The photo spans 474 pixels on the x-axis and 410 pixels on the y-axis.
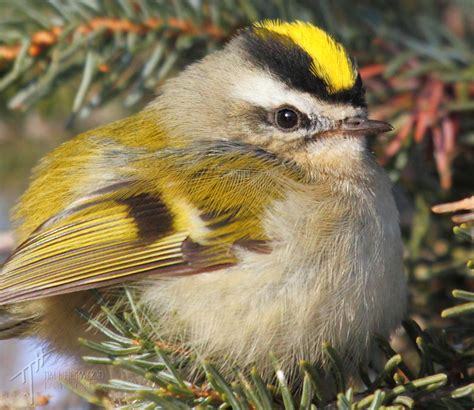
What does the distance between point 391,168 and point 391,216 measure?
1.76ft

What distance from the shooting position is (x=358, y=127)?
2.32m

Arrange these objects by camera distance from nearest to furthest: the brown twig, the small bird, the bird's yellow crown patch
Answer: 1. the small bird
2. the bird's yellow crown patch
3. the brown twig

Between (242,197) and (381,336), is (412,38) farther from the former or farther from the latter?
(381,336)

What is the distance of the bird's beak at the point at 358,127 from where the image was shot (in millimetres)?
2285

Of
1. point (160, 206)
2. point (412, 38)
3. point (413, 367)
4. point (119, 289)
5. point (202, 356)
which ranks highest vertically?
point (412, 38)

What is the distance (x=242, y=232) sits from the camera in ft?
6.87

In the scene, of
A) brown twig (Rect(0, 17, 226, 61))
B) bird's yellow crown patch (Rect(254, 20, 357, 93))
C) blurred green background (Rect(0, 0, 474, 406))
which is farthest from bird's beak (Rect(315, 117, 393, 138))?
brown twig (Rect(0, 17, 226, 61))

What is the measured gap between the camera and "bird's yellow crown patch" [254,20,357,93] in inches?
89.4

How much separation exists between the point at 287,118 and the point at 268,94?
96 mm

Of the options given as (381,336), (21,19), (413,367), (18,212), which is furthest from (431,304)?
(21,19)

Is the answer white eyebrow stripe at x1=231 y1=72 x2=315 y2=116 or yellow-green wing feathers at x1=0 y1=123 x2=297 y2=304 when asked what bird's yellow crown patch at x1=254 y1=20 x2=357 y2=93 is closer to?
white eyebrow stripe at x1=231 y1=72 x2=315 y2=116

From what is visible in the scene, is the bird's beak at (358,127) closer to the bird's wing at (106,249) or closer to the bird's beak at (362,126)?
the bird's beak at (362,126)

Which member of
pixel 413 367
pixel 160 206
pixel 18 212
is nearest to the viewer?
pixel 160 206

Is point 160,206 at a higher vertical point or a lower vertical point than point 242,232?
higher
